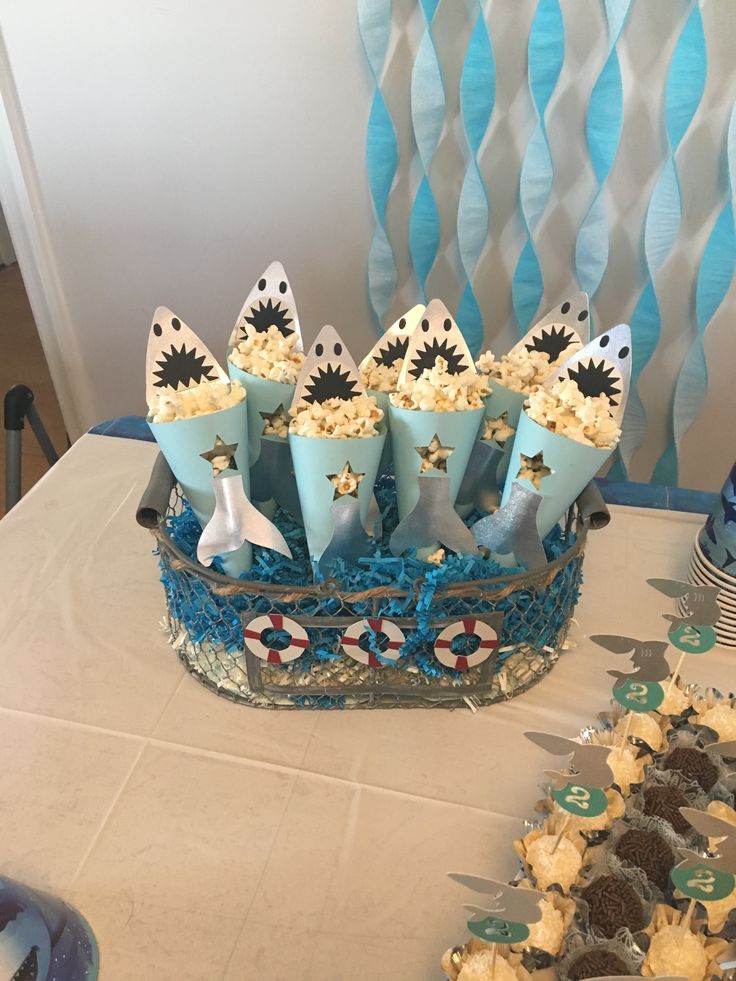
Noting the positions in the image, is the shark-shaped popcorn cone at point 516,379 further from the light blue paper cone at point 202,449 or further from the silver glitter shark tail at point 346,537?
the light blue paper cone at point 202,449

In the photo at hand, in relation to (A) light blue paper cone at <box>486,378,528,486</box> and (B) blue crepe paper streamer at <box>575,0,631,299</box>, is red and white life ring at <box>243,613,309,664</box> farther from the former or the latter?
(B) blue crepe paper streamer at <box>575,0,631,299</box>

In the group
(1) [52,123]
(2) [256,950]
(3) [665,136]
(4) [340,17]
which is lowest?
(2) [256,950]

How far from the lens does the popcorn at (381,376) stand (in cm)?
86

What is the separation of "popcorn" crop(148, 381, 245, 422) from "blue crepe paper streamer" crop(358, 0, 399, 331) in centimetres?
99

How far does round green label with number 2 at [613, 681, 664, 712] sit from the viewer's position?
674 millimetres

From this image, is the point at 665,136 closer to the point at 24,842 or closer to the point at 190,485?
the point at 190,485

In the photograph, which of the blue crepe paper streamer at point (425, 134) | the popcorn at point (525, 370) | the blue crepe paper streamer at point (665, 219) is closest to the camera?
the popcorn at point (525, 370)

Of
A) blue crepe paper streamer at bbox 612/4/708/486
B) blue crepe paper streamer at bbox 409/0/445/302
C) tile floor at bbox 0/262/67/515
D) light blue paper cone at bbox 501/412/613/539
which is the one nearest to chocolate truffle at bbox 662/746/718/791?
light blue paper cone at bbox 501/412/613/539

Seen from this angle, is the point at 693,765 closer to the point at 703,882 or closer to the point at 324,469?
the point at 703,882

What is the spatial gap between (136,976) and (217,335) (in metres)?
1.60

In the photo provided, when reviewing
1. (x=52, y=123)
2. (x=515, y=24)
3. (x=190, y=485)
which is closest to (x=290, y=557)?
(x=190, y=485)

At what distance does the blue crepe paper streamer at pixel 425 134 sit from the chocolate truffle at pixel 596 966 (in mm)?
1394

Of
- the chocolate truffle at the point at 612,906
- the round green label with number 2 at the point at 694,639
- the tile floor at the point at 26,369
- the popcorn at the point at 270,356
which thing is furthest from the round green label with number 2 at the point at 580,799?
the tile floor at the point at 26,369

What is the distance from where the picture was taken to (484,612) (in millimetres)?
775
